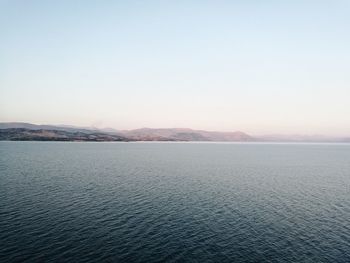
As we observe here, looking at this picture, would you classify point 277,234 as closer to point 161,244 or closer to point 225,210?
point 225,210

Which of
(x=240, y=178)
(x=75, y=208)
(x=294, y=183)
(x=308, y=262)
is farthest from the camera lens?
(x=240, y=178)

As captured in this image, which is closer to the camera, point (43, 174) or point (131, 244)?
point (131, 244)

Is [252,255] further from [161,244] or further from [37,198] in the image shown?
[37,198]

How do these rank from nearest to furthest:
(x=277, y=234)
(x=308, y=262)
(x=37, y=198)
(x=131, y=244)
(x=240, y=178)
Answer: (x=308, y=262) < (x=131, y=244) < (x=277, y=234) < (x=37, y=198) < (x=240, y=178)

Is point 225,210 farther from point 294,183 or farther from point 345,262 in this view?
point 294,183

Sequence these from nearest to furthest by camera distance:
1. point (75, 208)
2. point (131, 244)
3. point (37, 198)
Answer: point (131, 244) < point (75, 208) < point (37, 198)

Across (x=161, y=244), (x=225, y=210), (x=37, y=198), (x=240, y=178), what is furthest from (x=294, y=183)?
(x=37, y=198)

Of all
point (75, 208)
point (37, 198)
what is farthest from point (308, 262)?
point (37, 198)

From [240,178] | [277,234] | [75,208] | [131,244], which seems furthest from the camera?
[240,178]

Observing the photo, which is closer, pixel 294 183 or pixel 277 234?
pixel 277 234
